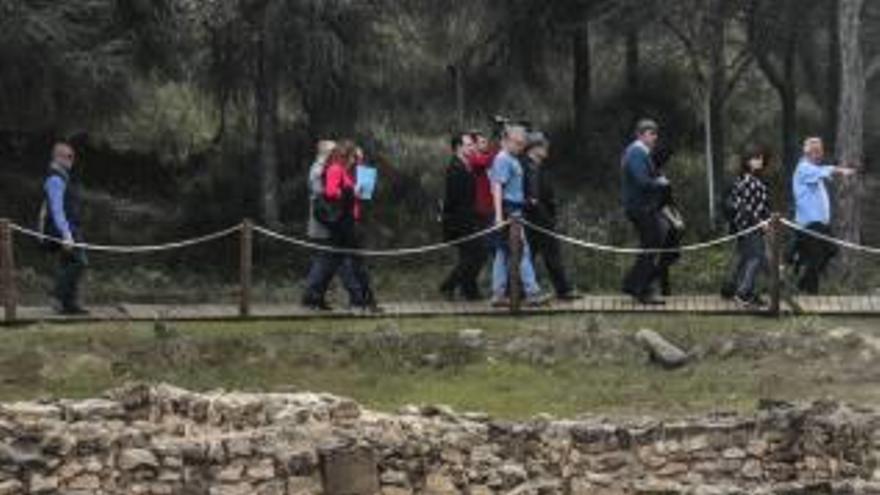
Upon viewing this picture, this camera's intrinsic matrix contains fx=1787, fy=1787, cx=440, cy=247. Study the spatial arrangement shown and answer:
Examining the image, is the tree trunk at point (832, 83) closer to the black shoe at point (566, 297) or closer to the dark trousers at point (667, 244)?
the dark trousers at point (667, 244)

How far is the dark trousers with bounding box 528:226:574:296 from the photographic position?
19.7 m

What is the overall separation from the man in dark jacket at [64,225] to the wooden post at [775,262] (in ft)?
23.6

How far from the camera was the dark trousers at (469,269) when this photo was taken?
1991 cm

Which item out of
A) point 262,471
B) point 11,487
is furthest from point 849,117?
point 11,487

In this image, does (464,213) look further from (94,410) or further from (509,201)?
(94,410)

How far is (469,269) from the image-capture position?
20172 mm

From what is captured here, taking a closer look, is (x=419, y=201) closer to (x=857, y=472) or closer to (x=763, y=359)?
(x=763, y=359)

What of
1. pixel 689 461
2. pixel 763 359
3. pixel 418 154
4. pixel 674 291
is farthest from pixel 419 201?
pixel 689 461

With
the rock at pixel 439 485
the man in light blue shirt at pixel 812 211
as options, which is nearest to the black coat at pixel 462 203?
the man in light blue shirt at pixel 812 211

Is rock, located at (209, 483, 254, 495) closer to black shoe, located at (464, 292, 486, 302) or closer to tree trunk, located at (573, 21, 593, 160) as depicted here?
black shoe, located at (464, 292, 486, 302)

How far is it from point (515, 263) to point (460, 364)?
5.76 ft

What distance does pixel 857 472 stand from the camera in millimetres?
14586

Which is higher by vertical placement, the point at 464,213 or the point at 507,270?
the point at 464,213

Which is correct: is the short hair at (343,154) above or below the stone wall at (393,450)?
above
